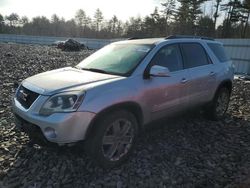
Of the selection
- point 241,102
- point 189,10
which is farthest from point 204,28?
point 241,102

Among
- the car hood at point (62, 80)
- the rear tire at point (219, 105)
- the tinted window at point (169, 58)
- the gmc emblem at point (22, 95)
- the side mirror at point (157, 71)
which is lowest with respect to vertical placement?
the rear tire at point (219, 105)

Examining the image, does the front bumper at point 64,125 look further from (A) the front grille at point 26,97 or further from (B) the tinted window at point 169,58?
(B) the tinted window at point 169,58

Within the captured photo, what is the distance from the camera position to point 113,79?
4145 mm

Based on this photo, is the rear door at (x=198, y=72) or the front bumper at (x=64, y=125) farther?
the rear door at (x=198, y=72)

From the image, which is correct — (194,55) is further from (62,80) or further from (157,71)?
(62,80)

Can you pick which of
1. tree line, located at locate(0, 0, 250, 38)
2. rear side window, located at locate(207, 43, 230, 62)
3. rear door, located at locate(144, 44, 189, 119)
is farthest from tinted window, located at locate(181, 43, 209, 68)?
tree line, located at locate(0, 0, 250, 38)

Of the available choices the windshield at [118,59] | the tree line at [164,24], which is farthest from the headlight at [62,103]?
the tree line at [164,24]

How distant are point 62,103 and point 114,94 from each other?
2.26ft

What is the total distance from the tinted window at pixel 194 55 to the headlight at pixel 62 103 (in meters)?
2.37

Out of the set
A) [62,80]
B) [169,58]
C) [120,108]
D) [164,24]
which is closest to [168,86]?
[169,58]

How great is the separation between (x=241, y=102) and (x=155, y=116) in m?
4.73

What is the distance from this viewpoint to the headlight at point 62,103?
12.1ft

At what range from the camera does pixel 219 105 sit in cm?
657

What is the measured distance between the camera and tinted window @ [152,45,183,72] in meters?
4.81
